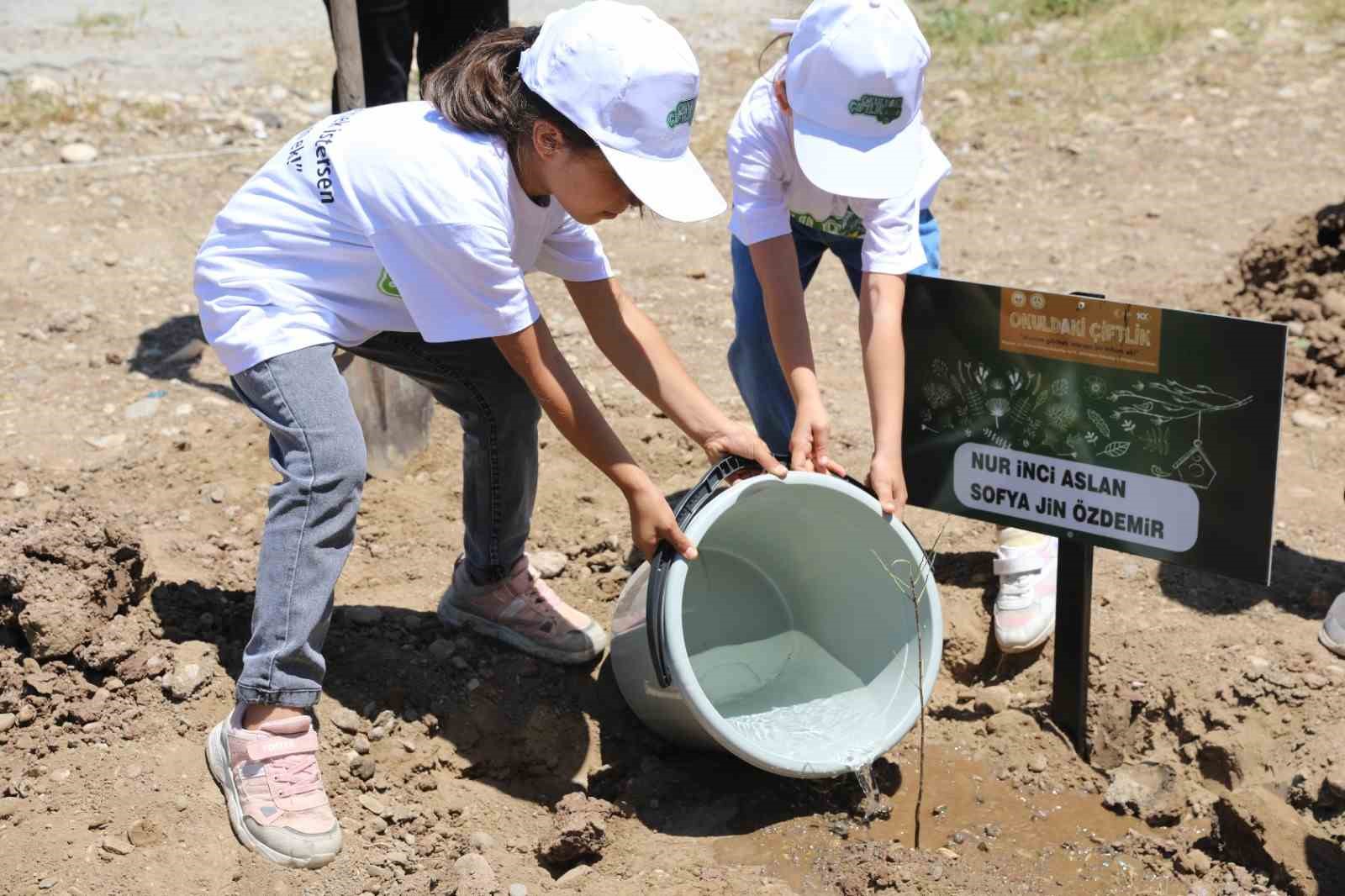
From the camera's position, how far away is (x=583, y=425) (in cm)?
210

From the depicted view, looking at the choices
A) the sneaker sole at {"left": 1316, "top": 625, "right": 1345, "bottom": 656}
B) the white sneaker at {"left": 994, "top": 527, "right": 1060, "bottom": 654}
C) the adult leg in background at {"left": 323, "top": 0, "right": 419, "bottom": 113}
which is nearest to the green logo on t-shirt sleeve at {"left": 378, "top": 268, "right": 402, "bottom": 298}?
the white sneaker at {"left": 994, "top": 527, "right": 1060, "bottom": 654}

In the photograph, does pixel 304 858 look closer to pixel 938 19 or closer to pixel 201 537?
pixel 201 537

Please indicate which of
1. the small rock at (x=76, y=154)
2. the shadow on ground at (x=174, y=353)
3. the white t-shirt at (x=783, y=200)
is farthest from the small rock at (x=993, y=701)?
the small rock at (x=76, y=154)

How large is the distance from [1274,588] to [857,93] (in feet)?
4.72

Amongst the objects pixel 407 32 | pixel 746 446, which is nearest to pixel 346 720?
pixel 746 446

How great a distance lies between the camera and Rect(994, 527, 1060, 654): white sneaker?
8.84ft

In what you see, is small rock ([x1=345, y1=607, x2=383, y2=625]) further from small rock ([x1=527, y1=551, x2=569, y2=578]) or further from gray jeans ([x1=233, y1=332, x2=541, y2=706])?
gray jeans ([x1=233, y1=332, x2=541, y2=706])

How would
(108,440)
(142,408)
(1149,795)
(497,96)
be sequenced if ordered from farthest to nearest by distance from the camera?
1. (142,408)
2. (108,440)
3. (1149,795)
4. (497,96)

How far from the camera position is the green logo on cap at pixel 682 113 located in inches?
74.1

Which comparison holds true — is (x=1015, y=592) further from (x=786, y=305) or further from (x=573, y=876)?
(x=573, y=876)

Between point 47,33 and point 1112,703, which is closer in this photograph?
point 1112,703

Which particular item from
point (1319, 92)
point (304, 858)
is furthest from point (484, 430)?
point (1319, 92)

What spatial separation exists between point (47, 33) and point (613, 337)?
5.41m

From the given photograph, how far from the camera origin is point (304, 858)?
6.91 ft
